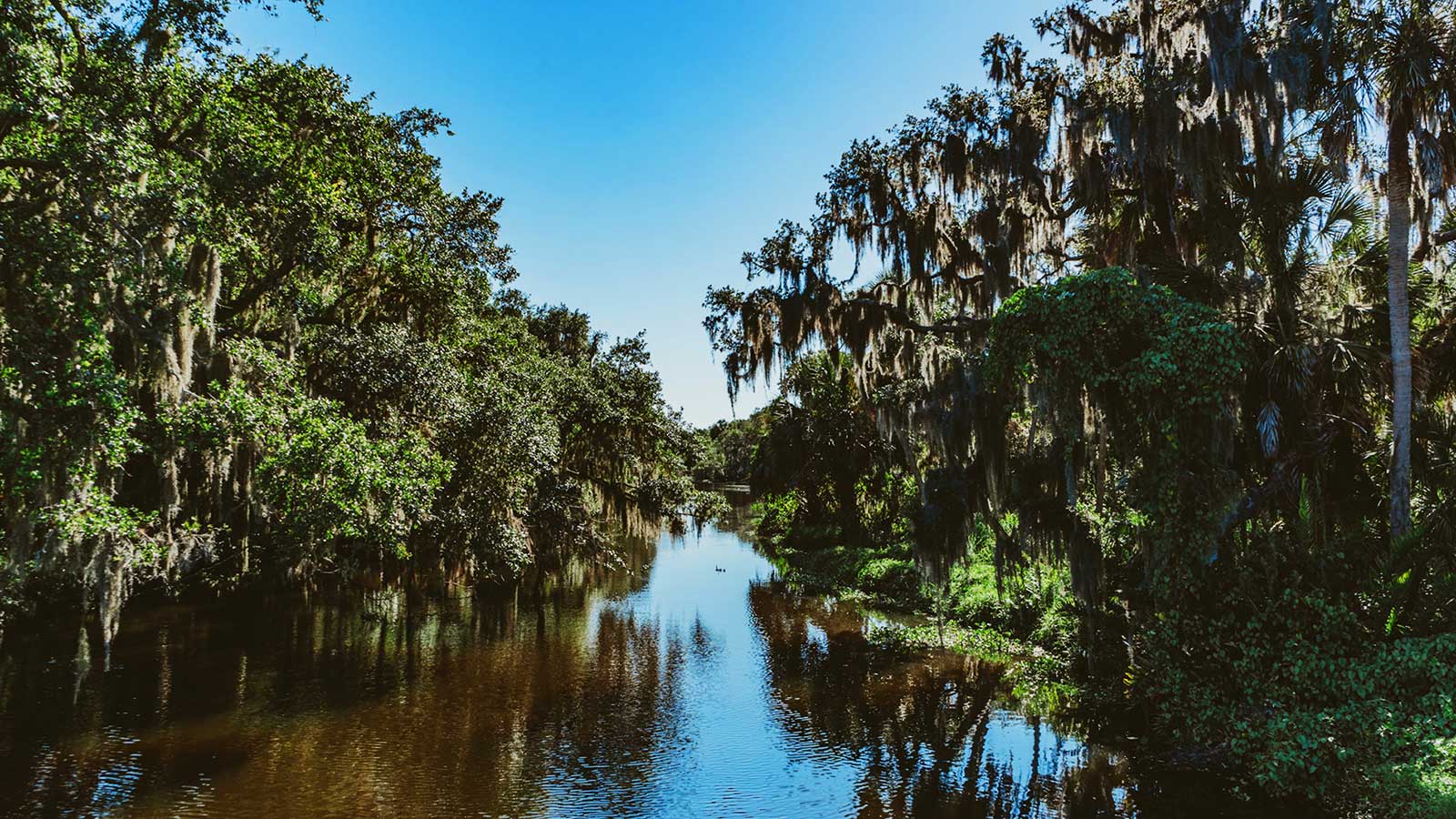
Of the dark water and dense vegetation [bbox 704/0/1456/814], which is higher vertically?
dense vegetation [bbox 704/0/1456/814]

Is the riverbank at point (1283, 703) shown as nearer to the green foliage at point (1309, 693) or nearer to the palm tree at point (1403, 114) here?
the green foliage at point (1309, 693)

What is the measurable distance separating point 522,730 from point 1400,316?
14.7 m

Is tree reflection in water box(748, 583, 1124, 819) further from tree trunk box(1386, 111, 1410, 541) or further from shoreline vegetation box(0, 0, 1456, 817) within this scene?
tree trunk box(1386, 111, 1410, 541)

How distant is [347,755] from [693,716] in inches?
228

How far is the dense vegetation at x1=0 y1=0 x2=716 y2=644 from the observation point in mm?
10383

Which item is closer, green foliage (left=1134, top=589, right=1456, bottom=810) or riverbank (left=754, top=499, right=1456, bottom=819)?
riverbank (left=754, top=499, right=1456, bottom=819)

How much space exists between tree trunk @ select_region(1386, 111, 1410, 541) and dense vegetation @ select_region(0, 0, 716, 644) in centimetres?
1612

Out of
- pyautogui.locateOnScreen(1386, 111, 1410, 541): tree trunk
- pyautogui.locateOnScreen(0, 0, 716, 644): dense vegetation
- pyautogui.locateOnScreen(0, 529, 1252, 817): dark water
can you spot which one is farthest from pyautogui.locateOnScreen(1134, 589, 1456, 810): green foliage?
pyautogui.locateOnScreen(0, 0, 716, 644): dense vegetation

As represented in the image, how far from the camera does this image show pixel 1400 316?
10.7m

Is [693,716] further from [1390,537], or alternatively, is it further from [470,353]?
[470,353]

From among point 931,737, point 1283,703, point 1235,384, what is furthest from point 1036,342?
point 931,737

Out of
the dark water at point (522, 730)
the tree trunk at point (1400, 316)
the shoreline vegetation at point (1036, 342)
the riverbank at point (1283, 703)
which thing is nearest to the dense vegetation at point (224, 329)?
the shoreline vegetation at point (1036, 342)

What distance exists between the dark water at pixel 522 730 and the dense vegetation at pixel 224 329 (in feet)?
6.70

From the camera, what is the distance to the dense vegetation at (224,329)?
10383mm
